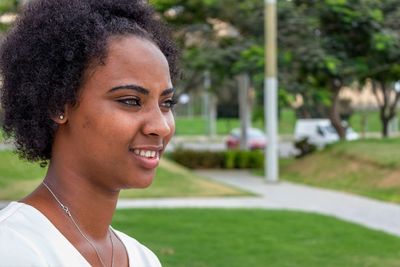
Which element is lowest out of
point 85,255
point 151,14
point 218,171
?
point 218,171

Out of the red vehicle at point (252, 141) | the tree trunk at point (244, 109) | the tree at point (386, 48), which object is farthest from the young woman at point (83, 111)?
the red vehicle at point (252, 141)

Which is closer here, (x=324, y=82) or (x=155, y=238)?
(x=155, y=238)

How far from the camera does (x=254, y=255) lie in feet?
25.3

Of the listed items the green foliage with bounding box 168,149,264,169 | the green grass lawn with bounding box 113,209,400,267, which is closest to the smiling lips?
the green grass lawn with bounding box 113,209,400,267

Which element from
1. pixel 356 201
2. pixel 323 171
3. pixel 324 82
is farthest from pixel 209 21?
pixel 356 201

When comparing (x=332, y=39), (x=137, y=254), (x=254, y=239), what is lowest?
(x=254, y=239)

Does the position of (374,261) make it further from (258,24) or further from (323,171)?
(258,24)

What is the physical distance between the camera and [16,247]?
4.06ft

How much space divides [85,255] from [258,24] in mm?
18674

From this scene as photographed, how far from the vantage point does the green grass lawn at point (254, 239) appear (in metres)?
7.50

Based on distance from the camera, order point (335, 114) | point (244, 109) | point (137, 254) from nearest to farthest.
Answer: point (137, 254)
point (335, 114)
point (244, 109)

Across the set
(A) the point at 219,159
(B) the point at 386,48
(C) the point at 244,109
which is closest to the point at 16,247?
(B) the point at 386,48

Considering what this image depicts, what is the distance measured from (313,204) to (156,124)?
12.0m

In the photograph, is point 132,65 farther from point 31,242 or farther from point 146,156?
point 31,242
